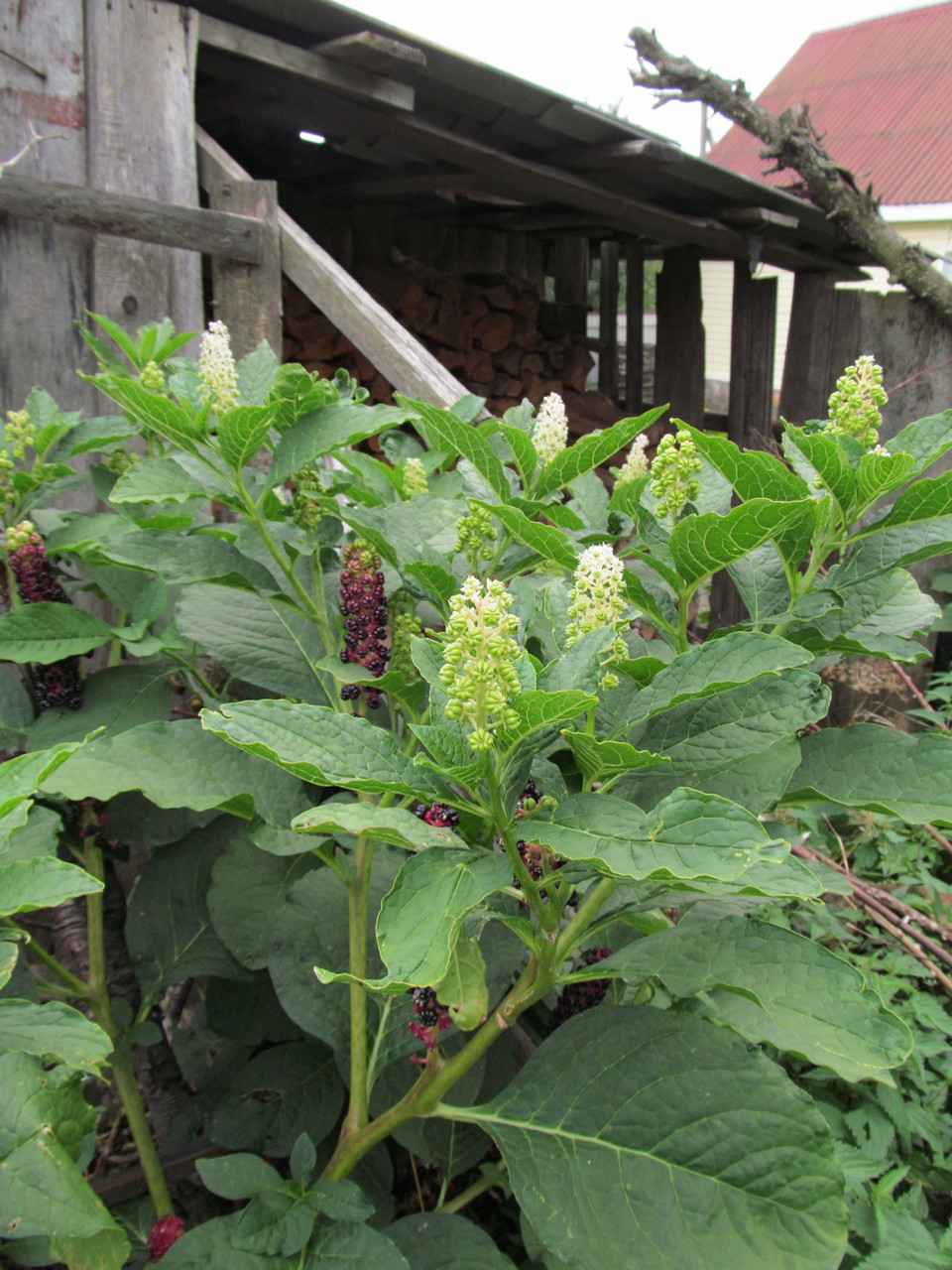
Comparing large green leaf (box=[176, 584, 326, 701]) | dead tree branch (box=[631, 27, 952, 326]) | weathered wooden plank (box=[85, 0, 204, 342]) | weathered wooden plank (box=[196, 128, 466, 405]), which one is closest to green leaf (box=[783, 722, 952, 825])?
large green leaf (box=[176, 584, 326, 701])

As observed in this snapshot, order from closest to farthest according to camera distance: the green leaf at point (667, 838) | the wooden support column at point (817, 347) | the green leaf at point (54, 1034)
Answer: the green leaf at point (667, 838) → the green leaf at point (54, 1034) → the wooden support column at point (817, 347)

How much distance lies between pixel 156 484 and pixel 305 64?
236 cm

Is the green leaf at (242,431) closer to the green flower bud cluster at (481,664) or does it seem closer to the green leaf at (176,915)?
the green flower bud cluster at (481,664)

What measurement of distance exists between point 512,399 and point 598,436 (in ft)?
15.1

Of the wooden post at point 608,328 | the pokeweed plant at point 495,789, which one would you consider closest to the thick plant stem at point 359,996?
the pokeweed plant at point 495,789

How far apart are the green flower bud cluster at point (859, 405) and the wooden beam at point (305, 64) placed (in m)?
2.42

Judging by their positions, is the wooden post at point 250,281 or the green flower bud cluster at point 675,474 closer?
the green flower bud cluster at point 675,474

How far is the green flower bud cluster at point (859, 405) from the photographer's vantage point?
1085 millimetres

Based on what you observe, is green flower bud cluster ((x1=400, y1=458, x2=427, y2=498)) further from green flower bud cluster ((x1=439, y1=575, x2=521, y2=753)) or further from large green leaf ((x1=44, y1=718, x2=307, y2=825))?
green flower bud cluster ((x1=439, y1=575, x2=521, y2=753))

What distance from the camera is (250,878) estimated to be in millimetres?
1336

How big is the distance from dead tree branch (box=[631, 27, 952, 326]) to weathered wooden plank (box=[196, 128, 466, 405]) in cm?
263

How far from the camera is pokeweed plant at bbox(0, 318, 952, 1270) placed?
2.71 ft

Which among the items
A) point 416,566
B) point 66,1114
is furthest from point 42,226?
point 66,1114

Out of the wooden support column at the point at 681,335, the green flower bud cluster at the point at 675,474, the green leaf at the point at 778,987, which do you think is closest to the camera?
the green leaf at the point at 778,987
